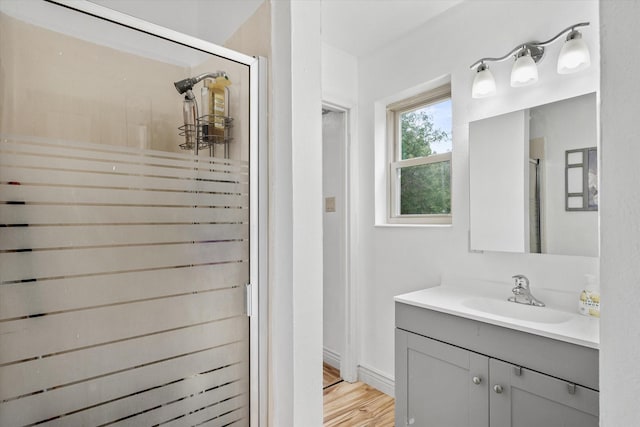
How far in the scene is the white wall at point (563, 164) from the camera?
1.46 m

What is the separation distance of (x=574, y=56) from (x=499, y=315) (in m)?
1.18

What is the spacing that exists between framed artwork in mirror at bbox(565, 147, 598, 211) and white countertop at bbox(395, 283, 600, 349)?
1.47 feet

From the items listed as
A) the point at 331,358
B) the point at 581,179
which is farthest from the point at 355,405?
the point at 581,179

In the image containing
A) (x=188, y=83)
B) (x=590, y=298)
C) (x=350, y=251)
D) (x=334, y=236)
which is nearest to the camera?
(x=188, y=83)

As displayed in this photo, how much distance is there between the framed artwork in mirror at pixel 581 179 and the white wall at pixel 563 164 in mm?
19

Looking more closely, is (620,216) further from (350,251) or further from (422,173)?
(350,251)

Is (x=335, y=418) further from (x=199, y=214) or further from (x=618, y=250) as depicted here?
(x=618, y=250)

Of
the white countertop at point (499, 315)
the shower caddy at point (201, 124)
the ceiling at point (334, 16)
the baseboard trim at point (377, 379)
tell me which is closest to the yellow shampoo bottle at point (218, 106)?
the shower caddy at point (201, 124)

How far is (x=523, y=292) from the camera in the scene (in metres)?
1.61

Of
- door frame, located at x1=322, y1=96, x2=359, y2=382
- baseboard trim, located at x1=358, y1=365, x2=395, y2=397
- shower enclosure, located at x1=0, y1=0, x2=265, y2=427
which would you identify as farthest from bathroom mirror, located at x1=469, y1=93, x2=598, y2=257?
shower enclosure, located at x1=0, y1=0, x2=265, y2=427

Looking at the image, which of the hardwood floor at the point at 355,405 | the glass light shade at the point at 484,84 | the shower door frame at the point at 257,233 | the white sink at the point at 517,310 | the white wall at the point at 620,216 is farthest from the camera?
the hardwood floor at the point at 355,405

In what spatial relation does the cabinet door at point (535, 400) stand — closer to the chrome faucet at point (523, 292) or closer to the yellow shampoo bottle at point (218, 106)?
the chrome faucet at point (523, 292)

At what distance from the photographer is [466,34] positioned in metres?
1.87

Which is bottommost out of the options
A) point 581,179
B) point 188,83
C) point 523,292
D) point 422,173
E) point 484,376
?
point 484,376
